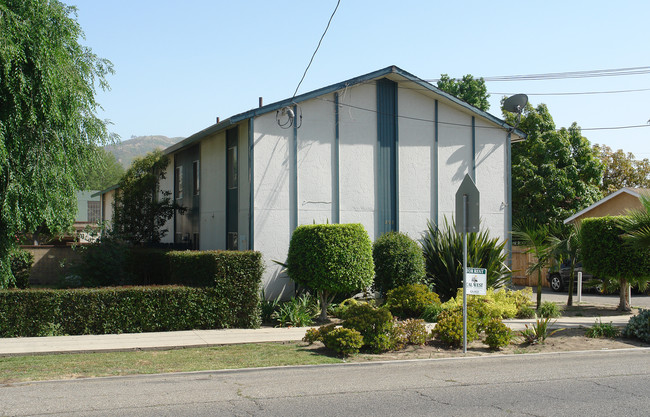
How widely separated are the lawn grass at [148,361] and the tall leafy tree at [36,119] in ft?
11.0

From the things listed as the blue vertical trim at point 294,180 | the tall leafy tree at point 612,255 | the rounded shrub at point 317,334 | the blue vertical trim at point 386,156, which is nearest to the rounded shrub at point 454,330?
the rounded shrub at point 317,334

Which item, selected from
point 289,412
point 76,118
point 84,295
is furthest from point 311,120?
point 289,412

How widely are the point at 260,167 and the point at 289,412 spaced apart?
34.8ft

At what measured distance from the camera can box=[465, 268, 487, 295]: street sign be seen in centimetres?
1078

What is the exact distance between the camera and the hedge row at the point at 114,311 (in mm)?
11945

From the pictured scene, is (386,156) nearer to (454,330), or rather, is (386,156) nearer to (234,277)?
(234,277)

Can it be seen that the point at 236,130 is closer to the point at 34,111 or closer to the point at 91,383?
the point at 34,111

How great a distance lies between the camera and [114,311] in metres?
12.5

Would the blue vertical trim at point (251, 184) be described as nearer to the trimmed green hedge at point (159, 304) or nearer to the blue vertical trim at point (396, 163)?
the trimmed green hedge at point (159, 304)

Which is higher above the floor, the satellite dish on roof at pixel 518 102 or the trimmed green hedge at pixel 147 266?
the satellite dish on roof at pixel 518 102

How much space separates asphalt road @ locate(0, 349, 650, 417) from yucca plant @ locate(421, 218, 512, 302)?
6958 millimetres

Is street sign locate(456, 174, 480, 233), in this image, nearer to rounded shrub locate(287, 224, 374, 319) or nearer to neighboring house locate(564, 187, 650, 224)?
rounded shrub locate(287, 224, 374, 319)

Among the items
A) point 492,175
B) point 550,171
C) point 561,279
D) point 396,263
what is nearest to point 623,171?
point 550,171

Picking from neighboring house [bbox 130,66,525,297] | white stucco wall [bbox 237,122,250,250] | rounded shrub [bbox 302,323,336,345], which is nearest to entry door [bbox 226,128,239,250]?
neighboring house [bbox 130,66,525,297]
